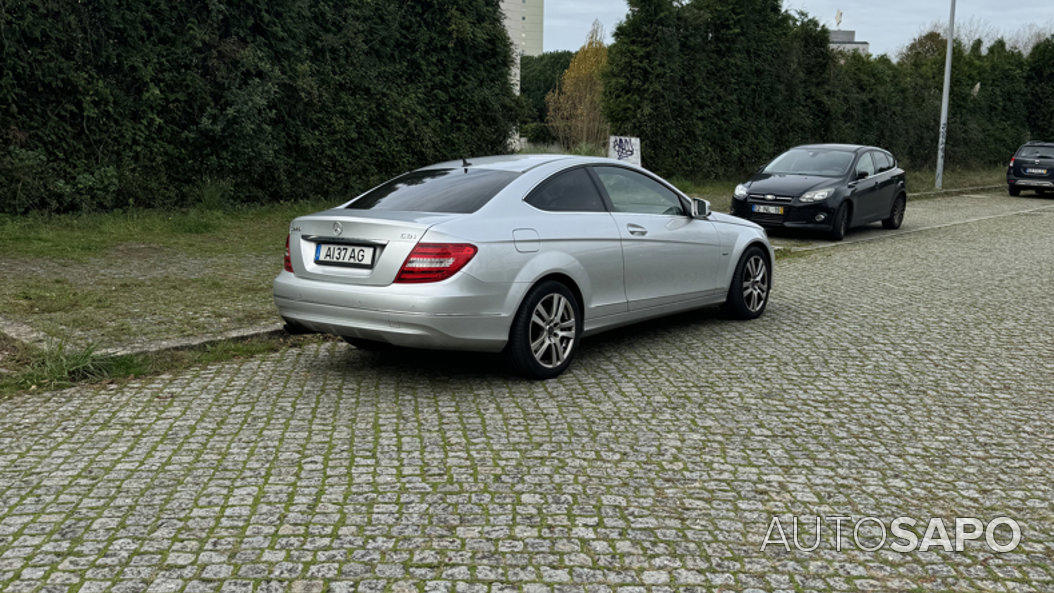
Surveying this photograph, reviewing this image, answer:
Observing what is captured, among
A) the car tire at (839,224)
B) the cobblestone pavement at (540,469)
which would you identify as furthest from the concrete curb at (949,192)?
the cobblestone pavement at (540,469)

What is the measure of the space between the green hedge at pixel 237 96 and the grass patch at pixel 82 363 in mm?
6630

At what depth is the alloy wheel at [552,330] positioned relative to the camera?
645 cm

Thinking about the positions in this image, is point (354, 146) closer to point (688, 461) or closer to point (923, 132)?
point (688, 461)

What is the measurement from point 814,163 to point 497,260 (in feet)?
40.5

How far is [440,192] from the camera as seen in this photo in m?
6.77

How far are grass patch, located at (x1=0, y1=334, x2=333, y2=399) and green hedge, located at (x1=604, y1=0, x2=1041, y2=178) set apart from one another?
56.5 ft

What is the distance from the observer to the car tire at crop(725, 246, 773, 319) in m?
8.67

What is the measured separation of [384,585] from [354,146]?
44.8 feet

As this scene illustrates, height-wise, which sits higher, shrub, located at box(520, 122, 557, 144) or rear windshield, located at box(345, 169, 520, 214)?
shrub, located at box(520, 122, 557, 144)

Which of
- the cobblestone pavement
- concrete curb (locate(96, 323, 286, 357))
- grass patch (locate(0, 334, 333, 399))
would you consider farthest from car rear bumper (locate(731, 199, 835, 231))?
grass patch (locate(0, 334, 333, 399))

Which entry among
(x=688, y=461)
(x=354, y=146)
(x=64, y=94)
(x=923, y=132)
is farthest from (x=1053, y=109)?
(x=688, y=461)

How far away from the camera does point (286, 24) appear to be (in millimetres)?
15188

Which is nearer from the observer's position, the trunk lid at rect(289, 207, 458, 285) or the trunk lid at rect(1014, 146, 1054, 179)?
the trunk lid at rect(289, 207, 458, 285)

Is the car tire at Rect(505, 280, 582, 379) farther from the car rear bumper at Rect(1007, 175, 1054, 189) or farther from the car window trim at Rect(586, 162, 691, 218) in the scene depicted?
the car rear bumper at Rect(1007, 175, 1054, 189)
